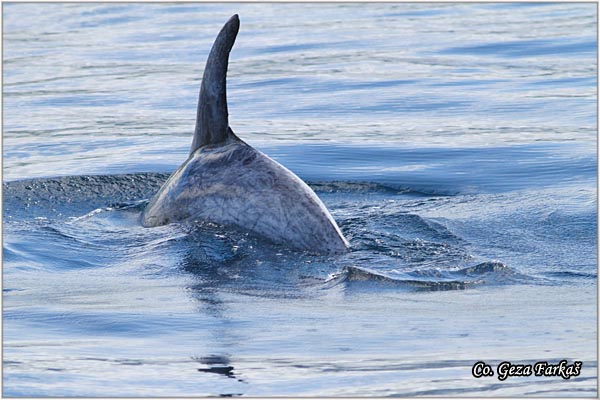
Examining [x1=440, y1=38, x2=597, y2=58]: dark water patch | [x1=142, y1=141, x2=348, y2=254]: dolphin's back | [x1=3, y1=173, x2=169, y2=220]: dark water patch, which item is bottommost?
[x1=3, y1=173, x2=169, y2=220]: dark water patch

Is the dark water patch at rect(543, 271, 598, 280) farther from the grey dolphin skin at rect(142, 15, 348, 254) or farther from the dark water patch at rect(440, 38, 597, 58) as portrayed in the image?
the dark water patch at rect(440, 38, 597, 58)

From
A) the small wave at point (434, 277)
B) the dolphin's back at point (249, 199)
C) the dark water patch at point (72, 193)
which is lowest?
the dark water patch at point (72, 193)

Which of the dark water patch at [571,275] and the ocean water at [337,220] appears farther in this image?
the dark water patch at [571,275]

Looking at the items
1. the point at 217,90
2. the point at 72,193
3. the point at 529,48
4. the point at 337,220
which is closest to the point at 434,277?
the point at 337,220

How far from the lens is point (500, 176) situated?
10.8m

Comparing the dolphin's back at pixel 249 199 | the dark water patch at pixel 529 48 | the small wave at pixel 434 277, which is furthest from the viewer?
the dark water patch at pixel 529 48

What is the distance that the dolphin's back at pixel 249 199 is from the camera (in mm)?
7695

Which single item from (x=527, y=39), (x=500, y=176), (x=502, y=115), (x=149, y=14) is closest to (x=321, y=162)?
(x=500, y=176)

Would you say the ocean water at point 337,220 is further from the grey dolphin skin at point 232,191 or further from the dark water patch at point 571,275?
the grey dolphin skin at point 232,191

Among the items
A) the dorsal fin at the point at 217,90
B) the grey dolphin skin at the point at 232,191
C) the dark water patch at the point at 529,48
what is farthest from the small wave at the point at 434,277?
the dark water patch at the point at 529,48

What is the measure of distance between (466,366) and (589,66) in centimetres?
1326

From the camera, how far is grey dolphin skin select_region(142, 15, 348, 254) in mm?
7711

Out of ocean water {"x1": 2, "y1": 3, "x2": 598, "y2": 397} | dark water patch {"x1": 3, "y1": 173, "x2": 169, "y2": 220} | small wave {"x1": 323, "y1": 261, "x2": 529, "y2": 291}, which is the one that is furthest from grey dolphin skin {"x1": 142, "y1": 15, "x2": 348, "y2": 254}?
dark water patch {"x1": 3, "y1": 173, "x2": 169, "y2": 220}

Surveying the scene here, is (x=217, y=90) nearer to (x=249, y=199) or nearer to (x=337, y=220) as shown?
(x=249, y=199)
